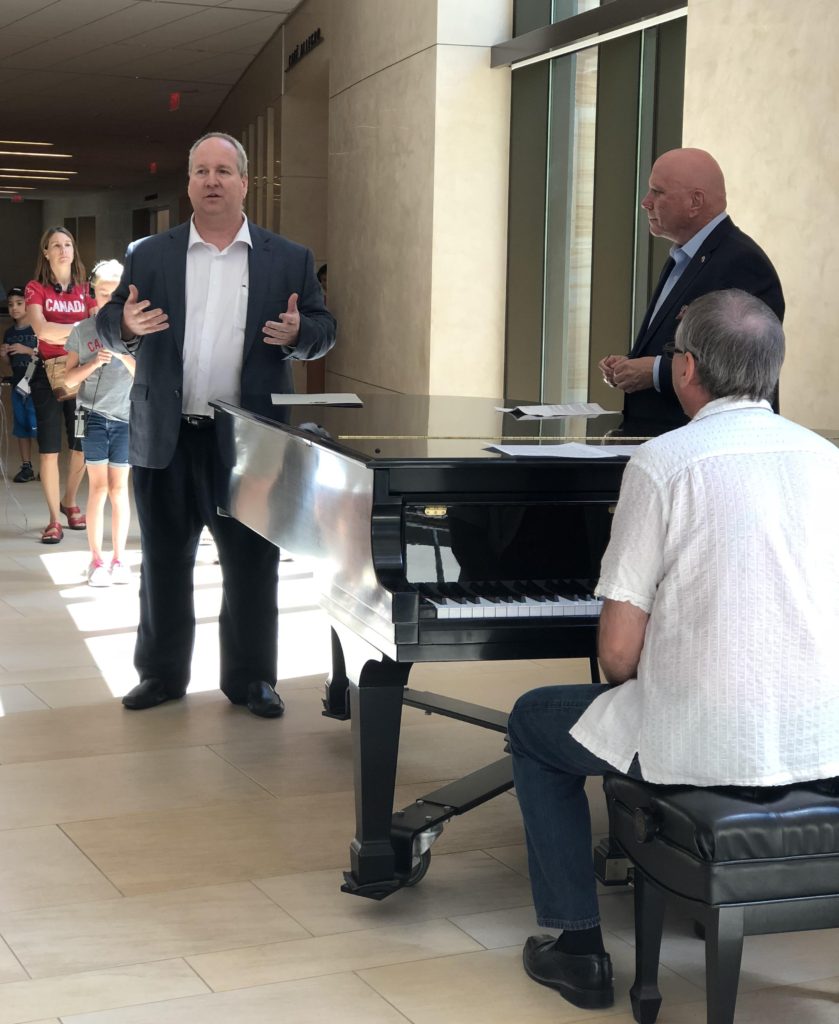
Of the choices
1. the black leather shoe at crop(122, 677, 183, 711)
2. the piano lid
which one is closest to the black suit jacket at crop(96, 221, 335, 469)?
the piano lid

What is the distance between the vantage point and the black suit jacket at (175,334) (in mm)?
4578

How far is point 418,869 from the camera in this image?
3.22m

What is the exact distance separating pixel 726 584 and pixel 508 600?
671 mm

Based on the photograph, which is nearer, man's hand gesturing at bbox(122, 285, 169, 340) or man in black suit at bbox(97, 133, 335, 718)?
man's hand gesturing at bbox(122, 285, 169, 340)

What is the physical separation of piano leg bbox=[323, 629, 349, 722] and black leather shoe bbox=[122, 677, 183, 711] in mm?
630

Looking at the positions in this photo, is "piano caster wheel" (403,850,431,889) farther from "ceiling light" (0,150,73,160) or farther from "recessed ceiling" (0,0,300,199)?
"ceiling light" (0,150,73,160)

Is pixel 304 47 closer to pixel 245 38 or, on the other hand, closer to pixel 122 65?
pixel 245 38

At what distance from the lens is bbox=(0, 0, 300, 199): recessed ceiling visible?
12891 mm

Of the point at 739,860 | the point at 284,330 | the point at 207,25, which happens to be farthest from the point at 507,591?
the point at 207,25

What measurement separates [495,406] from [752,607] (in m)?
2.54

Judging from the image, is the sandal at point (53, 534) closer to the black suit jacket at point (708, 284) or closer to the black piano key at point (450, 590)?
the black suit jacket at point (708, 284)

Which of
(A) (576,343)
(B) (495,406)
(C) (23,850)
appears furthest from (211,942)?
(A) (576,343)

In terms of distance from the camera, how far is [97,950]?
2.90m

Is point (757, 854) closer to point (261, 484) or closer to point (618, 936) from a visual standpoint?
point (618, 936)
